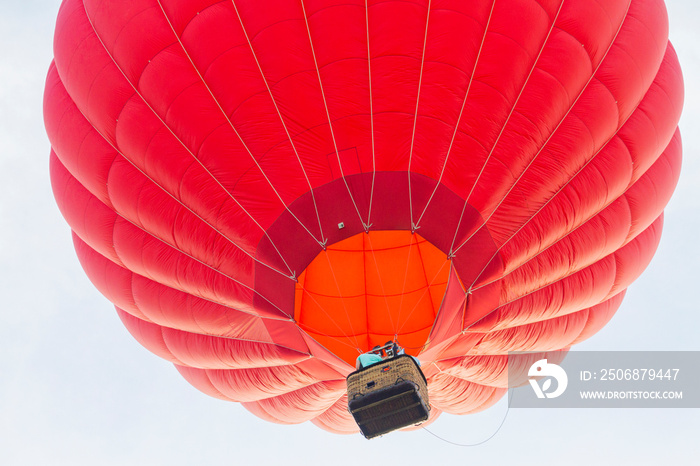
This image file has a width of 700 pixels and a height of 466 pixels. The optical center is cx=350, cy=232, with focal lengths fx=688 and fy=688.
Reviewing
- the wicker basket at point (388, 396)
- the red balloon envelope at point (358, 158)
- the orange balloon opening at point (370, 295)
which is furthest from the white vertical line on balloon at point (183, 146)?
the wicker basket at point (388, 396)

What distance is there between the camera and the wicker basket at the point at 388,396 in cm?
552

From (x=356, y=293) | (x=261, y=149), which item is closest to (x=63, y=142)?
(x=261, y=149)

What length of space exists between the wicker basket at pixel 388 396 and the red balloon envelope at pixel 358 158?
79 centimetres

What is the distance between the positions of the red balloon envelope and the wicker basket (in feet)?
2.59

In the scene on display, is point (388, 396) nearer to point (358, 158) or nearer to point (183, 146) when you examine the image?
point (358, 158)

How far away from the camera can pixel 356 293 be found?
22.4ft

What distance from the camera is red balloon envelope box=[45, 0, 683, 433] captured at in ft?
18.1

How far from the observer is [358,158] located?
5.72 metres

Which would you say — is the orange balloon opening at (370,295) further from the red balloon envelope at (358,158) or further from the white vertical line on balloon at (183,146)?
the white vertical line on balloon at (183,146)

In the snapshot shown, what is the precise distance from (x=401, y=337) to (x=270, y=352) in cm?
132

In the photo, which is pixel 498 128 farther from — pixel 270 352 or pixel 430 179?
pixel 270 352

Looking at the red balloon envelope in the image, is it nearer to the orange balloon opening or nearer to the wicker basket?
the orange balloon opening

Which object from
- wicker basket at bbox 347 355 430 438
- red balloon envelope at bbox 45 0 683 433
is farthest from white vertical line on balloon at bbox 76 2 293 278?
wicker basket at bbox 347 355 430 438

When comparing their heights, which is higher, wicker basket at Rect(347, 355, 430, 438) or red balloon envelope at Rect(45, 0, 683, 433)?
red balloon envelope at Rect(45, 0, 683, 433)
